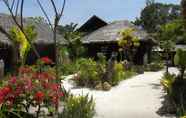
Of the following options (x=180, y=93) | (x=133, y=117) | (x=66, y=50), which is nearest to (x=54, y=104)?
(x=133, y=117)

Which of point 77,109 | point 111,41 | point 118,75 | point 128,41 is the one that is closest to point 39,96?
point 77,109

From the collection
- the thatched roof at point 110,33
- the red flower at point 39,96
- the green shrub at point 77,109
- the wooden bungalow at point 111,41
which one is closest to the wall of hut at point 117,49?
the wooden bungalow at point 111,41

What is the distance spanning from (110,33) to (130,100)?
2095 cm

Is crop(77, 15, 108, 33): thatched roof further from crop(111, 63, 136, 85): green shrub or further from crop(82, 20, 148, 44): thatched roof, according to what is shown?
crop(111, 63, 136, 85): green shrub

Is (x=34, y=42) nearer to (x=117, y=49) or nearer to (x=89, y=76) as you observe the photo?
(x=89, y=76)

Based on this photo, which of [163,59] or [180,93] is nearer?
[180,93]

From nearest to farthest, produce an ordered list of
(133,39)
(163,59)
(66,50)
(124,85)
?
(124,85)
(133,39)
(66,50)
(163,59)

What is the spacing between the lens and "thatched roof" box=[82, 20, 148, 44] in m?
36.0

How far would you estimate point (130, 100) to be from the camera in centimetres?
1666

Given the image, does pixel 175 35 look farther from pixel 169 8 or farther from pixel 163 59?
pixel 169 8

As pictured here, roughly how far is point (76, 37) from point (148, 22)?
104 ft

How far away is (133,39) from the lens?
1267 inches

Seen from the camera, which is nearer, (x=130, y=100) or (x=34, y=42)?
(x=130, y=100)

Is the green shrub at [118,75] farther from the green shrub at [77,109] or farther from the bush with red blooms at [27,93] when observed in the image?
the bush with red blooms at [27,93]
